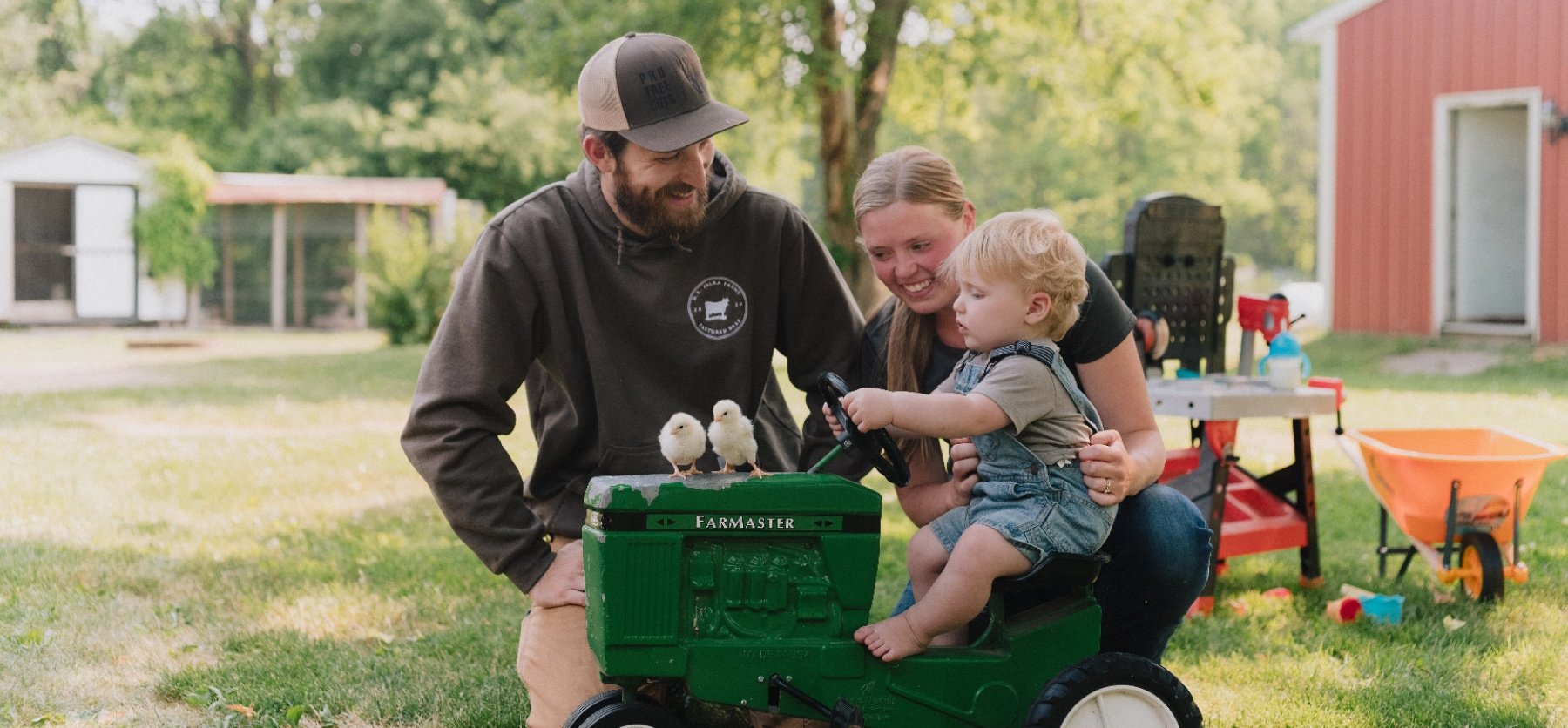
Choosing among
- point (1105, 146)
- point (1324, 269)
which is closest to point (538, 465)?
point (1324, 269)

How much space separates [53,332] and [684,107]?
22.3 metres

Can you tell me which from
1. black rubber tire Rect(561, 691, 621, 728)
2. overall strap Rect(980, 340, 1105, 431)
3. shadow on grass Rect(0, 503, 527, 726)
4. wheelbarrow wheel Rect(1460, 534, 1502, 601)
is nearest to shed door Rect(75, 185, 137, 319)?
shadow on grass Rect(0, 503, 527, 726)

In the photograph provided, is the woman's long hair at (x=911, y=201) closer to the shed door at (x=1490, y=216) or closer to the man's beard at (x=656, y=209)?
the man's beard at (x=656, y=209)

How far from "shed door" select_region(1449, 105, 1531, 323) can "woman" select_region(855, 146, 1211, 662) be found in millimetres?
13611

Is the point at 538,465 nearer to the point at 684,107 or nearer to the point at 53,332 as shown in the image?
the point at 684,107

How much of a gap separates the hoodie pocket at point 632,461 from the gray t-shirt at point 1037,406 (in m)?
0.90

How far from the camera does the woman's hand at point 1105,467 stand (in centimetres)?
278

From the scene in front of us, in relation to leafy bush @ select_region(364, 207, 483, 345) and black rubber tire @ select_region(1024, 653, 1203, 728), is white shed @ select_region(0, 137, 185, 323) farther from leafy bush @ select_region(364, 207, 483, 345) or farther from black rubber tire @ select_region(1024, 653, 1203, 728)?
black rubber tire @ select_region(1024, 653, 1203, 728)

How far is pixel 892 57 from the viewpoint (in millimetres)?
14922

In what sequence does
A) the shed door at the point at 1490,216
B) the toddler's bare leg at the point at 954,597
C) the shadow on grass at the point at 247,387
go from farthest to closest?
1. the shed door at the point at 1490,216
2. the shadow on grass at the point at 247,387
3. the toddler's bare leg at the point at 954,597

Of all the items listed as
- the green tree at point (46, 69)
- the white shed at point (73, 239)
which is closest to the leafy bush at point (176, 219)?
the white shed at point (73, 239)

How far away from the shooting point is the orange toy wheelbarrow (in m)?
4.52

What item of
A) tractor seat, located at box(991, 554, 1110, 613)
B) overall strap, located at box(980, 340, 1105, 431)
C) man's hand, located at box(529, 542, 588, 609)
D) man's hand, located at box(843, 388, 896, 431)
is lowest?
man's hand, located at box(529, 542, 588, 609)

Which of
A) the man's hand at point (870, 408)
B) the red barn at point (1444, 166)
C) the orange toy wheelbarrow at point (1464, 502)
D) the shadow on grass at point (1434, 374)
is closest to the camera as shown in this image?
the man's hand at point (870, 408)
